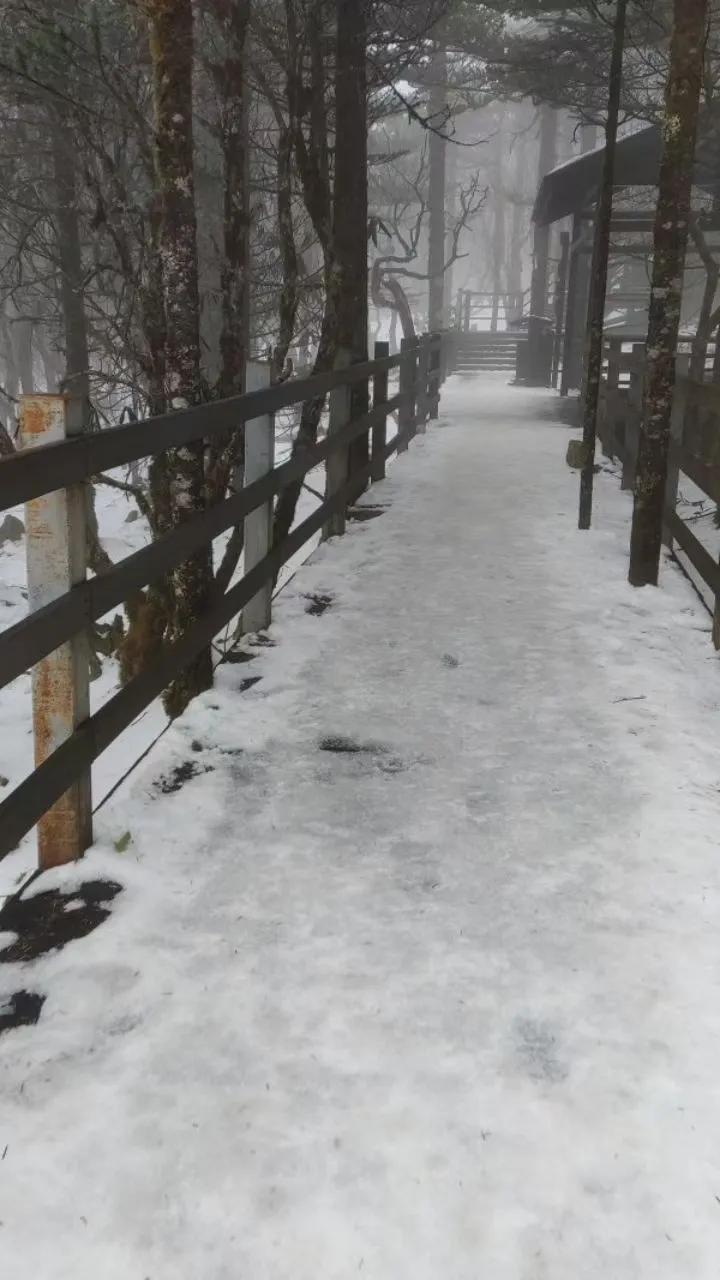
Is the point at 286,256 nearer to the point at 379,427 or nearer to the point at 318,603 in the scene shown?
the point at 379,427

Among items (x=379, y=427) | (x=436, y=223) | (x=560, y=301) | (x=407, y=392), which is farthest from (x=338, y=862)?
(x=436, y=223)

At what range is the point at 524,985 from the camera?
2809 mm

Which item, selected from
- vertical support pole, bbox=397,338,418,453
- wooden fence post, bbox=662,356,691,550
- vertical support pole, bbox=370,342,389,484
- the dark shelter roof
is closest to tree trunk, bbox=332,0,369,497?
vertical support pole, bbox=370,342,389,484

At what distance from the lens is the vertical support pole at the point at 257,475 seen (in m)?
5.23

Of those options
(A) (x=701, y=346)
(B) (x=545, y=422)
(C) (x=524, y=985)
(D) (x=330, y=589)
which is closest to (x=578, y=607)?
(D) (x=330, y=589)

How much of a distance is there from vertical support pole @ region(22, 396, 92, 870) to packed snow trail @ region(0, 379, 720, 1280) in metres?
0.15

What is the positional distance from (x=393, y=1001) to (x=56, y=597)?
153cm

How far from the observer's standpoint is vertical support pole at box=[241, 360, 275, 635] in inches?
A: 206

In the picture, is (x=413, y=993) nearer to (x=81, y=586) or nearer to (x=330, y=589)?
(x=81, y=586)

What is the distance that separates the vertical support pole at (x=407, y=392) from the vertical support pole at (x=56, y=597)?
9.61 meters

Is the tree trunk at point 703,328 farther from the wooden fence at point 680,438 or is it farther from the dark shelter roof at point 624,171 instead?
the dark shelter roof at point 624,171

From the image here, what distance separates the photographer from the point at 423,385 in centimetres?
1555

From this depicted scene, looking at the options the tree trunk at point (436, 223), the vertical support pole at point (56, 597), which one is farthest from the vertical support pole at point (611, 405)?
the tree trunk at point (436, 223)

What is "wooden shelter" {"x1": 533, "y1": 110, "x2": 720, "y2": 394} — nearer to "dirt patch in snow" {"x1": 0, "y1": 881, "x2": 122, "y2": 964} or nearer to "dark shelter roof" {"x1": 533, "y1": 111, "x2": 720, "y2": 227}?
"dark shelter roof" {"x1": 533, "y1": 111, "x2": 720, "y2": 227}
